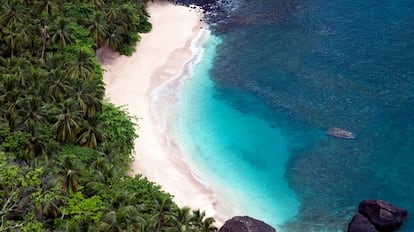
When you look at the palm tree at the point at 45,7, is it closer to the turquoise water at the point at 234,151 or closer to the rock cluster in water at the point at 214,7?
the turquoise water at the point at 234,151

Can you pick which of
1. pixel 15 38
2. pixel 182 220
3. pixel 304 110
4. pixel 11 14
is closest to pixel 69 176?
pixel 182 220

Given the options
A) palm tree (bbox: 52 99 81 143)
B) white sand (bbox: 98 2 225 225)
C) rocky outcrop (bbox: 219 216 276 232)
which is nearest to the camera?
rocky outcrop (bbox: 219 216 276 232)

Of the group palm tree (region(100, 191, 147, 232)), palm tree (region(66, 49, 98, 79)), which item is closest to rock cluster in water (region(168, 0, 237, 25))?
palm tree (region(66, 49, 98, 79))

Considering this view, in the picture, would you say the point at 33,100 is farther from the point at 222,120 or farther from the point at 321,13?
the point at 321,13

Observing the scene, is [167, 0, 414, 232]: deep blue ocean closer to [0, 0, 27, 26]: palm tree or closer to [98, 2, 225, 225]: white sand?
[98, 2, 225, 225]: white sand

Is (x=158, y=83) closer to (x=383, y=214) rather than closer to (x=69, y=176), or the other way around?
Answer: (x=69, y=176)
